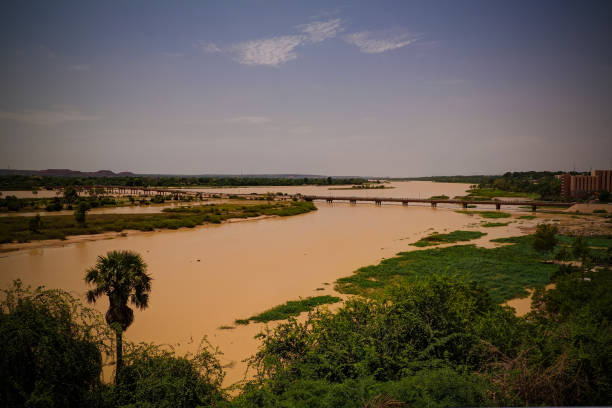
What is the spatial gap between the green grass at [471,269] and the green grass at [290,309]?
199cm

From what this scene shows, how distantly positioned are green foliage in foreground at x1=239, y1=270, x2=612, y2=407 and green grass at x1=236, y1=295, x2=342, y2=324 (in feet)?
19.9

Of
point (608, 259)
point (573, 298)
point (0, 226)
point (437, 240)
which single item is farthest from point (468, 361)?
point (0, 226)

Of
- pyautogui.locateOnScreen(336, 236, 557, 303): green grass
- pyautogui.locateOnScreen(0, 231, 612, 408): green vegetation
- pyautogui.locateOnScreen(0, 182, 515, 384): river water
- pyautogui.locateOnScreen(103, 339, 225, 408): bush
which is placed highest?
pyautogui.locateOnScreen(0, 231, 612, 408): green vegetation

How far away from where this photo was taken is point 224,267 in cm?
2539

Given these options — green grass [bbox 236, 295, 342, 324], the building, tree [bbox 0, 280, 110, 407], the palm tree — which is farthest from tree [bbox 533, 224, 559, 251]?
the building

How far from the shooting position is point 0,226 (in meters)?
37.2

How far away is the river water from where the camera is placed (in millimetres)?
14727

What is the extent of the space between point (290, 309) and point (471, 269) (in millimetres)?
14330

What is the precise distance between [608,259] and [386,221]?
3154 centimetres

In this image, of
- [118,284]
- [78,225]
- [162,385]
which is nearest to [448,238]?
[118,284]

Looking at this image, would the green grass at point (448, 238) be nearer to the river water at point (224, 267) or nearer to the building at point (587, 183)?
the river water at point (224, 267)

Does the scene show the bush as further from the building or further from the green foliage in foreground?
the building

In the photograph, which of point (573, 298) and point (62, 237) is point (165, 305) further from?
point (62, 237)

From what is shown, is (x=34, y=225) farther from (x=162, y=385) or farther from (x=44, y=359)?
(x=162, y=385)
